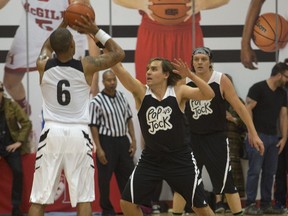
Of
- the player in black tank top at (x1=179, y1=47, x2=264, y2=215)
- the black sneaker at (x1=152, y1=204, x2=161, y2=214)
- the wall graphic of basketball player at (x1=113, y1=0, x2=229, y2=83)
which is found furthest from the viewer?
the wall graphic of basketball player at (x1=113, y1=0, x2=229, y2=83)

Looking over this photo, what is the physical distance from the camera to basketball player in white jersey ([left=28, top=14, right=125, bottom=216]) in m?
6.34

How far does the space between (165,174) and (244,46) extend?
18.3ft

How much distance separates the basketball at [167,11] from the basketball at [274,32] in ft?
4.35

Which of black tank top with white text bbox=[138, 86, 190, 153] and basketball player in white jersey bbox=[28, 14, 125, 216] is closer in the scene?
basketball player in white jersey bbox=[28, 14, 125, 216]

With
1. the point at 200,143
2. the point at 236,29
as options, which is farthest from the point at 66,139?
the point at 236,29

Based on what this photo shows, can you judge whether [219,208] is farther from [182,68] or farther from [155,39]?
[182,68]

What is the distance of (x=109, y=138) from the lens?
10.5 metres

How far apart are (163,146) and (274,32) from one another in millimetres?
5735

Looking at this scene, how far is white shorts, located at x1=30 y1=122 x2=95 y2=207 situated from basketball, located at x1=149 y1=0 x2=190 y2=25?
5.36 metres

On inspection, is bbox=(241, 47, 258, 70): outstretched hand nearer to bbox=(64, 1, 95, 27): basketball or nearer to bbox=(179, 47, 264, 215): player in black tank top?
bbox=(179, 47, 264, 215): player in black tank top

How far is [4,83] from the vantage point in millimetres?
11109

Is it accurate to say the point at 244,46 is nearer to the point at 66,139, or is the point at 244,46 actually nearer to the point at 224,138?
the point at 224,138

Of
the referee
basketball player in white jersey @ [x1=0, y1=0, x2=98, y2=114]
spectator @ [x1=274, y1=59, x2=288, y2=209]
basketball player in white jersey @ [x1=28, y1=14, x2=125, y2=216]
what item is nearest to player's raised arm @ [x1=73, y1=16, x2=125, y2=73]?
basketball player in white jersey @ [x1=28, y1=14, x2=125, y2=216]

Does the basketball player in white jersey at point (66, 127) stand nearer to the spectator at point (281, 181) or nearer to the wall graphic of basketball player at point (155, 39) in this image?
the wall graphic of basketball player at point (155, 39)
